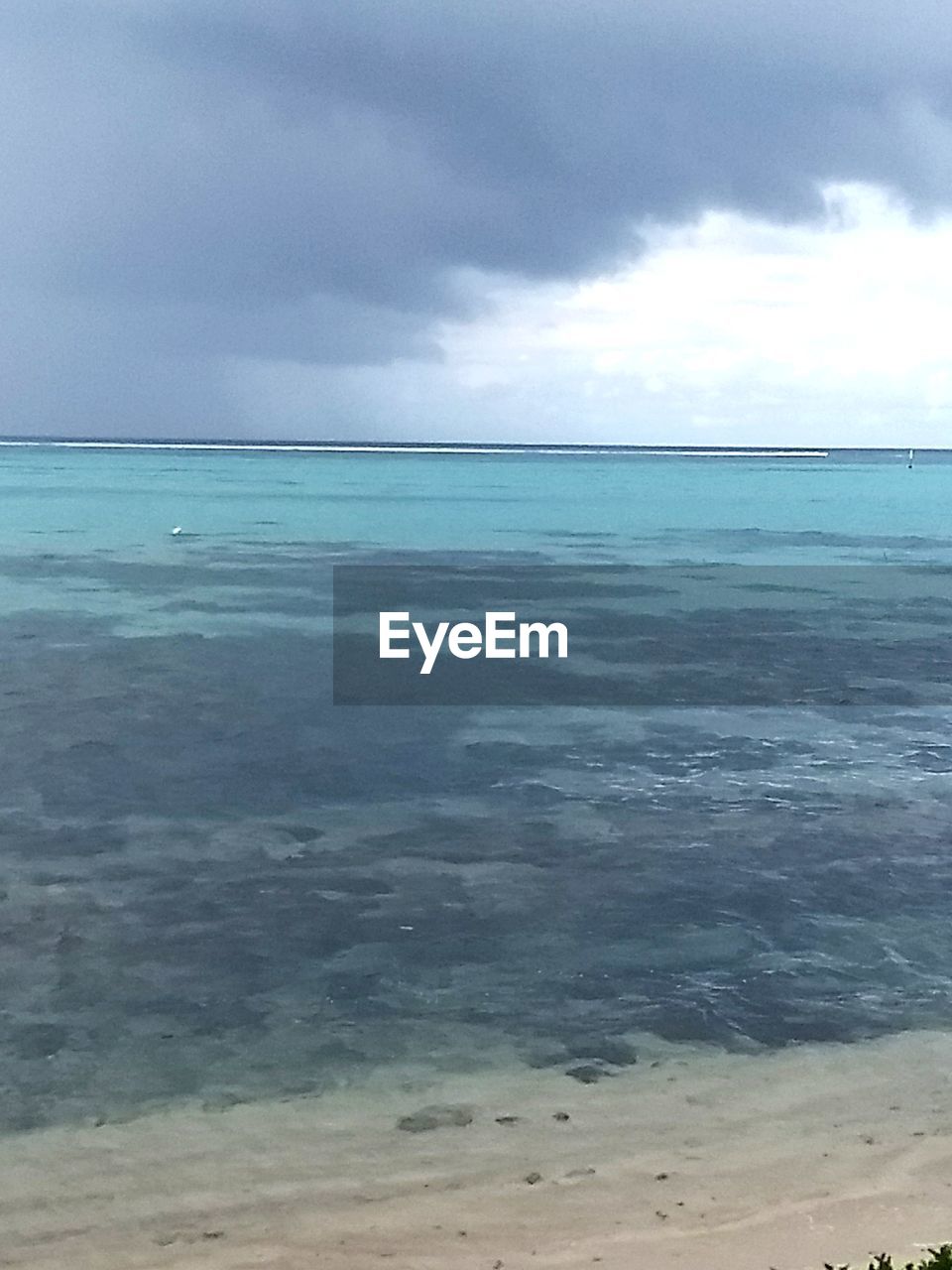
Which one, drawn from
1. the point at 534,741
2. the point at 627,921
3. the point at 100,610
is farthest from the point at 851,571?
the point at 627,921

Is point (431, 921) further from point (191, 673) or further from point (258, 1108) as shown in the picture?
point (191, 673)

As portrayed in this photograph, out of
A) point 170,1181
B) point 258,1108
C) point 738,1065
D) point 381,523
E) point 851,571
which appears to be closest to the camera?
point 170,1181

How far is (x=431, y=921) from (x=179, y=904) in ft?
8.42

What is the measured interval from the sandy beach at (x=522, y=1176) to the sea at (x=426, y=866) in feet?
1.43

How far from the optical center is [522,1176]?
29.1 feet

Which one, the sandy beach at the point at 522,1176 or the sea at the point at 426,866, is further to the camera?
the sea at the point at 426,866

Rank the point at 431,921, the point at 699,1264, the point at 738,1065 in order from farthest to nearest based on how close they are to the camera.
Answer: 1. the point at 431,921
2. the point at 738,1065
3. the point at 699,1264

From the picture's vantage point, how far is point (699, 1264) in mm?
7961

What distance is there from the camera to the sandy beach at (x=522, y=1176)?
8.13m

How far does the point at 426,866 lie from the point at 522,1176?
5.88 m

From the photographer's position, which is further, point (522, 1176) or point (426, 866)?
point (426, 866)

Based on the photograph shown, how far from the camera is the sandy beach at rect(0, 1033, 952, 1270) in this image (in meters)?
8.13

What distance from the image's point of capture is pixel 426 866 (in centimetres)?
1460

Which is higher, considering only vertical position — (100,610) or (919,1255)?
(100,610)
